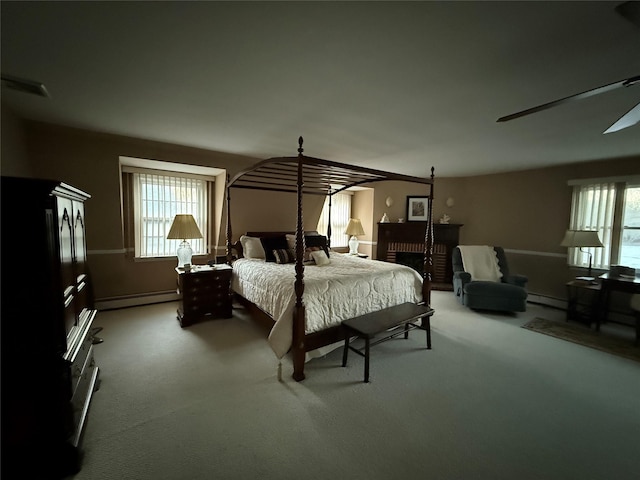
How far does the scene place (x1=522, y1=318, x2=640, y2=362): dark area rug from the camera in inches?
119

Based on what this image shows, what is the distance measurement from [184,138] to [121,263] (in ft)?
6.87

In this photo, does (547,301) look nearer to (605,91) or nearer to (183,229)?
(605,91)

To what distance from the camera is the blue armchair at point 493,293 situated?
400 centimetres

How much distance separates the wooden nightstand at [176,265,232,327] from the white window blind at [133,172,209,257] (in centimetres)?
122

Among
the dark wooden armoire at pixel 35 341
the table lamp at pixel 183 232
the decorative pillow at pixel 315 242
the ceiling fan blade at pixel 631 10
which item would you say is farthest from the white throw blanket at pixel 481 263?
the dark wooden armoire at pixel 35 341

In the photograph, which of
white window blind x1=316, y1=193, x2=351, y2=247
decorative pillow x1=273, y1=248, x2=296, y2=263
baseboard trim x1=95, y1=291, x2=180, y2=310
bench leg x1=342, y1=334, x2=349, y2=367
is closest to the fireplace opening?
white window blind x1=316, y1=193, x2=351, y2=247

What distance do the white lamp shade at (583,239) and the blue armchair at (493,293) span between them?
840 mm

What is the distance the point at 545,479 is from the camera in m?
1.48

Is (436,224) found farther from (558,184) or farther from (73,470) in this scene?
(73,470)

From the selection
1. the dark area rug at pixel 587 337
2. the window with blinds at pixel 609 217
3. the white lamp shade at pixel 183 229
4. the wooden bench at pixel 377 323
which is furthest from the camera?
the window with blinds at pixel 609 217

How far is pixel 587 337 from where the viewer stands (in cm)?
337

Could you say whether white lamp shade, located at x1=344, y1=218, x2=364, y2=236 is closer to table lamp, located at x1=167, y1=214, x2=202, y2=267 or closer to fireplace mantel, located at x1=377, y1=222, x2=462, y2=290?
fireplace mantel, located at x1=377, y1=222, x2=462, y2=290

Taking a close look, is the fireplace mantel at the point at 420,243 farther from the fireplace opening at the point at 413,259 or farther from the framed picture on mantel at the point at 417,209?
the framed picture on mantel at the point at 417,209

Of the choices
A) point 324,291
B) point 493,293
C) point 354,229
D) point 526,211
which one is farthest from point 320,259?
point 526,211
